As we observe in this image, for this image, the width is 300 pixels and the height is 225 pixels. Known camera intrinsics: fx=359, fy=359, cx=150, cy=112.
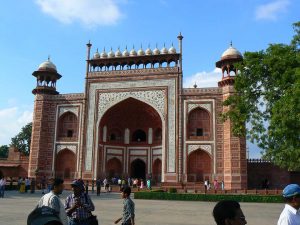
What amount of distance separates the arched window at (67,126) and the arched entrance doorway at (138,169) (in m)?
6.36

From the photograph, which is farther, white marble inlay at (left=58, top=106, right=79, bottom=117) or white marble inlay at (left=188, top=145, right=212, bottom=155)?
white marble inlay at (left=58, top=106, right=79, bottom=117)

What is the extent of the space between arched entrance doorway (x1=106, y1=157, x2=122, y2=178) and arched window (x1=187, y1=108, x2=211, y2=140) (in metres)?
8.12

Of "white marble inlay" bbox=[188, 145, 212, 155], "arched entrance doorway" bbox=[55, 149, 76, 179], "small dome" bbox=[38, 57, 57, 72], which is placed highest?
"small dome" bbox=[38, 57, 57, 72]

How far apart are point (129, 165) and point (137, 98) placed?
22.3 ft

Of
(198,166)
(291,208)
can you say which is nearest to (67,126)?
(198,166)

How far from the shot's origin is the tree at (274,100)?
13750 millimetres

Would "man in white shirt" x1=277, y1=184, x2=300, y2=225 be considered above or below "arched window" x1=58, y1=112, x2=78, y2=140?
below

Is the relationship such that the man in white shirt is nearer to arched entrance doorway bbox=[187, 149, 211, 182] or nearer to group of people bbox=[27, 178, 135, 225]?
group of people bbox=[27, 178, 135, 225]

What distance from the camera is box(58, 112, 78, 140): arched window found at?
104ft

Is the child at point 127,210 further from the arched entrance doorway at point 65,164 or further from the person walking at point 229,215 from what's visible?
the arched entrance doorway at point 65,164

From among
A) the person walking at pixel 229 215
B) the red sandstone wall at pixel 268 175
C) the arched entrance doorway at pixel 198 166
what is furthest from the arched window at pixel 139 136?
the person walking at pixel 229 215

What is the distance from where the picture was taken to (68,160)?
31641 mm

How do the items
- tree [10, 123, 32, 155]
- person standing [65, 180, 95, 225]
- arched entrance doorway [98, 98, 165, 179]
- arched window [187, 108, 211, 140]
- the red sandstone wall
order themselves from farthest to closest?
1. tree [10, 123, 32, 155]
2. arched entrance doorway [98, 98, 165, 179]
3. arched window [187, 108, 211, 140]
4. the red sandstone wall
5. person standing [65, 180, 95, 225]

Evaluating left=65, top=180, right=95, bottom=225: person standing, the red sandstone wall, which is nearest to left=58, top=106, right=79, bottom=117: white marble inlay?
the red sandstone wall
